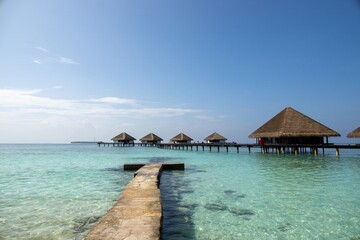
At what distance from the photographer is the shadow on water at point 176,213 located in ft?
17.1

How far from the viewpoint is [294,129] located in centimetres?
2802

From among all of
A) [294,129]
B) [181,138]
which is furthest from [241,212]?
[181,138]

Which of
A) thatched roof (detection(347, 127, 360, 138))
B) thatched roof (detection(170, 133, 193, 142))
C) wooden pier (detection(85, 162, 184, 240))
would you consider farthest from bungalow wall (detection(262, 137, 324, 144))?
wooden pier (detection(85, 162, 184, 240))

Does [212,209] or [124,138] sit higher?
[124,138]

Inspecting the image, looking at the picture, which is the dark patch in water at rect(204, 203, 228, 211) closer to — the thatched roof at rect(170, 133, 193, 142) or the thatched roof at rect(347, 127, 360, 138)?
the thatched roof at rect(347, 127, 360, 138)

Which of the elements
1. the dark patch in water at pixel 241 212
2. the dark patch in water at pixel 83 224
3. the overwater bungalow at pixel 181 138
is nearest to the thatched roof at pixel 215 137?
the overwater bungalow at pixel 181 138

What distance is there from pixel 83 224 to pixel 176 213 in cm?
229

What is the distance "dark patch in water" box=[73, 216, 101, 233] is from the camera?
212 inches

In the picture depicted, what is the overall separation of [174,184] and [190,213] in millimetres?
4562

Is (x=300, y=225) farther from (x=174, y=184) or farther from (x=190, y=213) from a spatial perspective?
(x=174, y=184)

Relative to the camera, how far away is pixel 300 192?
891cm

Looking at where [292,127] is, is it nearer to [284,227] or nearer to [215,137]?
[215,137]

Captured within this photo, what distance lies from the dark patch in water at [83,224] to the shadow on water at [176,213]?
167 centimetres

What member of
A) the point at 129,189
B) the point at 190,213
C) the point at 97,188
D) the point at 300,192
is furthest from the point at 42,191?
the point at 300,192
